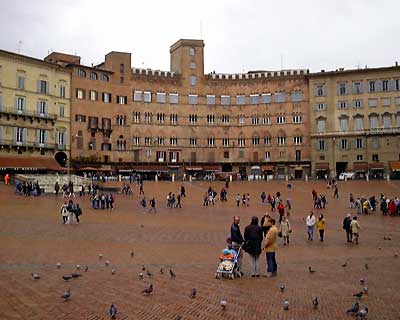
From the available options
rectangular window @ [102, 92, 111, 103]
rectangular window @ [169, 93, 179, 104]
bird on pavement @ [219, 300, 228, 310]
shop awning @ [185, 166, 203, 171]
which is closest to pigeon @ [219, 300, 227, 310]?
bird on pavement @ [219, 300, 228, 310]

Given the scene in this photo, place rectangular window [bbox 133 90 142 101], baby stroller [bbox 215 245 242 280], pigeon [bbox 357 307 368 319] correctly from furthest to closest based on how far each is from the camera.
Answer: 1. rectangular window [bbox 133 90 142 101]
2. baby stroller [bbox 215 245 242 280]
3. pigeon [bbox 357 307 368 319]

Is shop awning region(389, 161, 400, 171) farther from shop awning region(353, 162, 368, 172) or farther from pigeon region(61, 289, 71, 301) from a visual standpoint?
pigeon region(61, 289, 71, 301)

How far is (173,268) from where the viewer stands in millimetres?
14250

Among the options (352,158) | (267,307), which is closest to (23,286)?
(267,307)

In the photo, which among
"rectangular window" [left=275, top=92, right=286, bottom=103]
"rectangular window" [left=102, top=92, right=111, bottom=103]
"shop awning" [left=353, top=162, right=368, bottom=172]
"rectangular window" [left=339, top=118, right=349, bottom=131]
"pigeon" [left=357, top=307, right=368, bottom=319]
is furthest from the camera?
"rectangular window" [left=275, top=92, right=286, bottom=103]

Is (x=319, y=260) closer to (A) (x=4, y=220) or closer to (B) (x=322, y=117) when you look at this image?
(A) (x=4, y=220)

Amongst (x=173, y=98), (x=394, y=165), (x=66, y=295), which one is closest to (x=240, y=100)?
(x=173, y=98)

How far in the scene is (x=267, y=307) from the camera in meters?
9.97

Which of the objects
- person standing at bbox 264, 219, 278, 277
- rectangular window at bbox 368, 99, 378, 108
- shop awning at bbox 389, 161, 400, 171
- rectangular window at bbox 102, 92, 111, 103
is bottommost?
person standing at bbox 264, 219, 278, 277

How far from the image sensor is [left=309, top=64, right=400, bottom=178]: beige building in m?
70.4

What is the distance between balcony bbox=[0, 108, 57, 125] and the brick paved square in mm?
33027

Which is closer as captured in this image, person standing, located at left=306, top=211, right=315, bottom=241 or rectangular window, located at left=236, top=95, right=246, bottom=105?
person standing, located at left=306, top=211, right=315, bottom=241

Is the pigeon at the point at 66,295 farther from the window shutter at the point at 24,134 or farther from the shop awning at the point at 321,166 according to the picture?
the shop awning at the point at 321,166

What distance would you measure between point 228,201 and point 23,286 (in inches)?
1300
